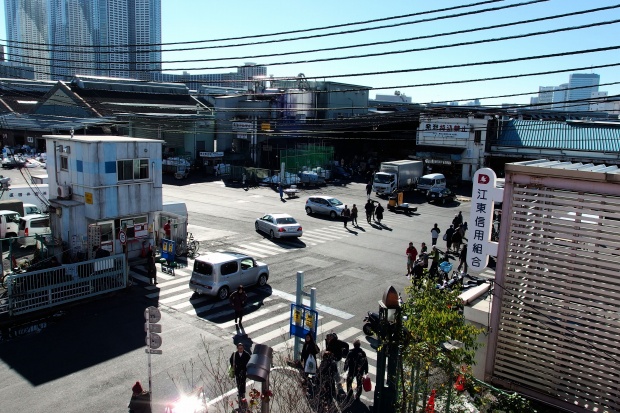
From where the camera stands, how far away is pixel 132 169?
22.0m

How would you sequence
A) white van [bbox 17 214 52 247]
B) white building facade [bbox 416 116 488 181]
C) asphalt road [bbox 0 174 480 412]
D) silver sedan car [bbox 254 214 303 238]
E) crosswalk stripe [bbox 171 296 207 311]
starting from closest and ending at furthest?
asphalt road [bbox 0 174 480 412]
crosswalk stripe [bbox 171 296 207 311]
white van [bbox 17 214 52 247]
silver sedan car [bbox 254 214 303 238]
white building facade [bbox 416 116 488 181]

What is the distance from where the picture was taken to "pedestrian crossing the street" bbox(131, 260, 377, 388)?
15.2 m

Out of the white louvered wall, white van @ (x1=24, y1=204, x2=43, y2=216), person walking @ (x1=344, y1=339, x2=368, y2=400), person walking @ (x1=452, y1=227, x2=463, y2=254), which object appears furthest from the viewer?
white van @ (x1=24, y1=204, x2=43, y2=216)

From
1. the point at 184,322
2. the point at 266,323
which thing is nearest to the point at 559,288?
the point at 266,323

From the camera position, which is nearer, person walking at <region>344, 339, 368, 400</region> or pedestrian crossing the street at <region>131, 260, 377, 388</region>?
person walking at <region>344, 339, 368, 400</region>

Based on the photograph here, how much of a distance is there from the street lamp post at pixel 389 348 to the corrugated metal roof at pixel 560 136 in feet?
138

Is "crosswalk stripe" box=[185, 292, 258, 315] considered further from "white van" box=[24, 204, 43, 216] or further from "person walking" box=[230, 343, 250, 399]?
"white van" box=[24, 204, 43, 216]

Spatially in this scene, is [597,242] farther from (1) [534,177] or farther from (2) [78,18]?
(2) [78,18]

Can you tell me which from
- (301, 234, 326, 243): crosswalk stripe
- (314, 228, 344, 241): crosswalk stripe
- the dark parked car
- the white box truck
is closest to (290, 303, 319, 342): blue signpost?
(301, 234, 326, 243): crosswalk stripe

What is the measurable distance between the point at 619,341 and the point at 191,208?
30065mm

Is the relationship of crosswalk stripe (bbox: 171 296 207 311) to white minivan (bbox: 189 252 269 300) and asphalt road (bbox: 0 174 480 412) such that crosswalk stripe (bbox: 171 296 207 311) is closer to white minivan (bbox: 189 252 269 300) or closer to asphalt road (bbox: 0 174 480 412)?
asphalt road (bbox: 0 174 480 412)

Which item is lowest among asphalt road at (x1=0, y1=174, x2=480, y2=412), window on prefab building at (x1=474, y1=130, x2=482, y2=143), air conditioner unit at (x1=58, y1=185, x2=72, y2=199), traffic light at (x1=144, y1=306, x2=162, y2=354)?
asphalt road at (x1=0, y1=174, x2=480, y2=412)

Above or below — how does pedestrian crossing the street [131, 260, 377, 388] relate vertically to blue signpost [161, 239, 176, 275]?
below

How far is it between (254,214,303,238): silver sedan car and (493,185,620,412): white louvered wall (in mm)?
16978
